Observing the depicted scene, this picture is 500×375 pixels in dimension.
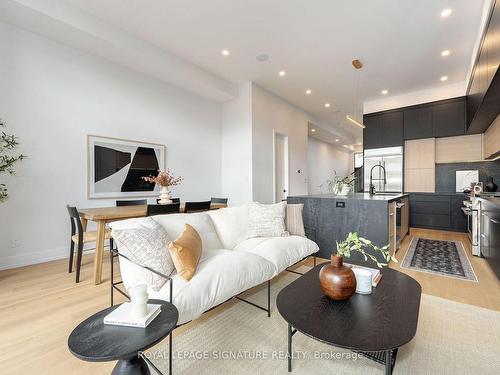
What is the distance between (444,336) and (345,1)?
3.66 meters

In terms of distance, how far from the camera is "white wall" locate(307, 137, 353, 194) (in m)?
9.62

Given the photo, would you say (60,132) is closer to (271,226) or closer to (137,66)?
(137,66)

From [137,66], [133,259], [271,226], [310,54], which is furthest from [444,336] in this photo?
[137,66]

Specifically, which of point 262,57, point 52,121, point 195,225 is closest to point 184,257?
point 195,225

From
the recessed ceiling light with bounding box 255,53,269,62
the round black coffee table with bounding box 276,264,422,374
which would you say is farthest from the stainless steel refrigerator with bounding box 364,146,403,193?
the round black coffee table with bounding box 276,264,422,374

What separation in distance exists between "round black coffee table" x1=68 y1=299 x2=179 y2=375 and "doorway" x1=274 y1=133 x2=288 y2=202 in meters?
5.18

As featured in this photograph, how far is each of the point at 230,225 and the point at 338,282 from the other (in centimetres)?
145

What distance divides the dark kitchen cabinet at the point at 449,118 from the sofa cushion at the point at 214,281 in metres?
5.69

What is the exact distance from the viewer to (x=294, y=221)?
2.93 metres

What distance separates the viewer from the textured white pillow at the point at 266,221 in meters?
2.74

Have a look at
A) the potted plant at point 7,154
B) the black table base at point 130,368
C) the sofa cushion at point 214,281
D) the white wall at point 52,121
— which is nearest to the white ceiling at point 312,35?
the white wall at point 52,121

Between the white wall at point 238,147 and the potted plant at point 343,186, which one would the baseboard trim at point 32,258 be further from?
the potted plant at point 343,186

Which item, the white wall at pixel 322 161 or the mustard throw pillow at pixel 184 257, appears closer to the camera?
the mustard throw pillow at pixel 184 257

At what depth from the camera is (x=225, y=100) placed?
5676 mm
